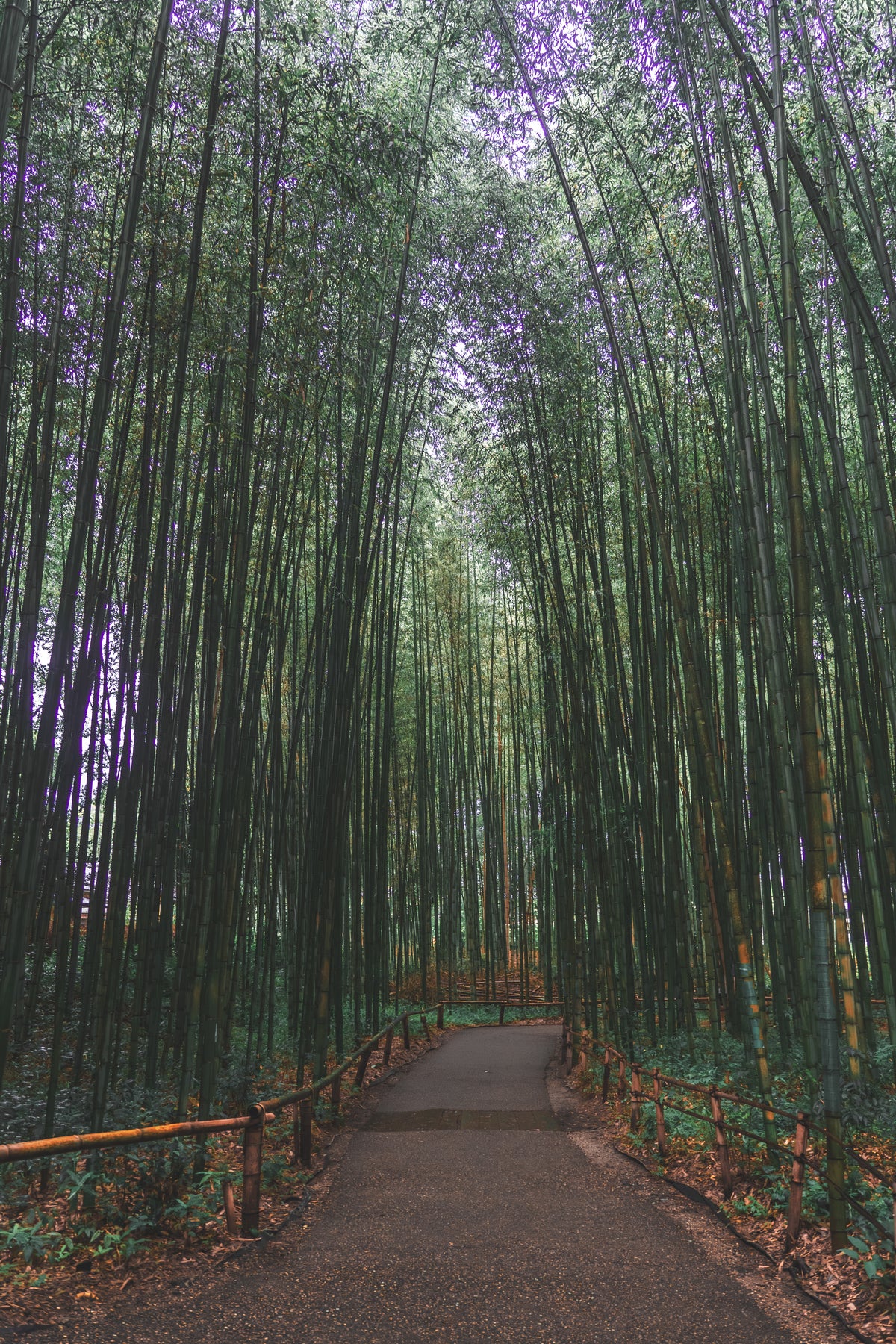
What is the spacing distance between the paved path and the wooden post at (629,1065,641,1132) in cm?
31

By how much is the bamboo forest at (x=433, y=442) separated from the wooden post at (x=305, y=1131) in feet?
1.24

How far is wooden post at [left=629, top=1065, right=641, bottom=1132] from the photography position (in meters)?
3.70

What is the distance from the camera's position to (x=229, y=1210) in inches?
99.6

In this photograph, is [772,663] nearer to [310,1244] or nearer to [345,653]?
[345,653]

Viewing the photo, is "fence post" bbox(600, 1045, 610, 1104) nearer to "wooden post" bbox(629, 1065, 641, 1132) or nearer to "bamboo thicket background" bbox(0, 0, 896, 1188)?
"bamboo thicket background" bbox(0, 0, 896, 1188)

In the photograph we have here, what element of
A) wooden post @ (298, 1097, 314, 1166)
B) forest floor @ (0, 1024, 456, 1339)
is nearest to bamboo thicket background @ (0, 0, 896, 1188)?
forest floor @ (0, 1024, 456, 1339)

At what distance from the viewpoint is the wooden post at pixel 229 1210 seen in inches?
99.2

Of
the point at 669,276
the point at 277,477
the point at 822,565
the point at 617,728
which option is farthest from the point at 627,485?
the point at 277,477

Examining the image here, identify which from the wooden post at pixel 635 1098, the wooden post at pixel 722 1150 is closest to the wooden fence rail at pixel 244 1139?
the wooden post at pixel 635 1098

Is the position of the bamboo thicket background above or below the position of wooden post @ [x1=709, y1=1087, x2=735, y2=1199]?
above

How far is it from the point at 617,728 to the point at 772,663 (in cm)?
241

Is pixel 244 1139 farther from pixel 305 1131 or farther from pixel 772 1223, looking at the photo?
pixel 772 1223

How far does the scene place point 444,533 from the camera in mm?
8828

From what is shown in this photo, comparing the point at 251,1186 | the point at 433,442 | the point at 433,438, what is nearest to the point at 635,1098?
the point at 251,1186
